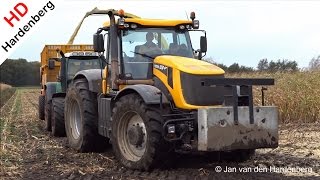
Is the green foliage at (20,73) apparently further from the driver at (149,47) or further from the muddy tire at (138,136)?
the muddy tire at (138,136)

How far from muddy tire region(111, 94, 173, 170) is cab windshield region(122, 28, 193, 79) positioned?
66 centimetres

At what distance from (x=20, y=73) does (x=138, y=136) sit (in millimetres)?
80467

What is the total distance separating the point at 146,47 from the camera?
732 centimetres

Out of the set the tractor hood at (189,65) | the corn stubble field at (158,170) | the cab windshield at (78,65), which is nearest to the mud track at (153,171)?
the corn stubble field at (158,170)

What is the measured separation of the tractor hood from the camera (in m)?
6.42

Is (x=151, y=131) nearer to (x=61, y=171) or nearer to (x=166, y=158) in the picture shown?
(x=166, y=158)

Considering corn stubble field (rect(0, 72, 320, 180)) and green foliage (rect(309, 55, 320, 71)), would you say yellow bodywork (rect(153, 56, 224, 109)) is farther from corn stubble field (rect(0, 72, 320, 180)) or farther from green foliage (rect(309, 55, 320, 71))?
green foliage (rect(309, 55, 320, 71))

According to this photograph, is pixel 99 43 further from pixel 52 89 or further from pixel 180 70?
pixel 52 89

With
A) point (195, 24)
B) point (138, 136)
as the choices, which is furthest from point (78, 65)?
point (138, 136)

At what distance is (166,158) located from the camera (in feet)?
20.5

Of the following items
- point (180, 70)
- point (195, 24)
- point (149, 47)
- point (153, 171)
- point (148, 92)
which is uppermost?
point (195, 24)

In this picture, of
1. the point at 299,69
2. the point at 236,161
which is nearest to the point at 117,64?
the point at 236,161

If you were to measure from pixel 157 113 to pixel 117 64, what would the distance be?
146 cm

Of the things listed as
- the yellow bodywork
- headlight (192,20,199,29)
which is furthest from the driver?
headlight (192,20,199,29)
